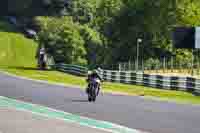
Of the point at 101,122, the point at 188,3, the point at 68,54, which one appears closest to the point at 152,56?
the point at 188,3

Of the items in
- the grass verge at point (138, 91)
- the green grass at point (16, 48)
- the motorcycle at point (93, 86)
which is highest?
the green grass at point (16, 48)

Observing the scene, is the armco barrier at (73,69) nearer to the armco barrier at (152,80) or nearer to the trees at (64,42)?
the armco barrier at (152,80)

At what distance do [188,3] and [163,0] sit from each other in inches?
112

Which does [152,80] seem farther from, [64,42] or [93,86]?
[64,42]

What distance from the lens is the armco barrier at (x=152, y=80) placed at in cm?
4122

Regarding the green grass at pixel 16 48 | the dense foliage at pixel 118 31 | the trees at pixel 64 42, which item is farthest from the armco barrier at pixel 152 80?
the green grass at pixel 16 48

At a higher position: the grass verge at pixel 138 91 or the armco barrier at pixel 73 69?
the armco barrier at pixel 73 69

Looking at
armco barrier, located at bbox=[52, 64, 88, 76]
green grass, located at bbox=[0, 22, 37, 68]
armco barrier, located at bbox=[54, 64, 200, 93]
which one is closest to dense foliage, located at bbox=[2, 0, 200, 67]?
armco barrier, located at bbox=[52, 64, 88, 76]

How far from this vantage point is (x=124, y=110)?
982 inches

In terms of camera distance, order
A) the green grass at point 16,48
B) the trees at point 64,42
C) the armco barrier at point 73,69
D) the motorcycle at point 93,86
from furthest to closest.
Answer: the green grass at point 16,48, the trees at point 64,42, the armco barrier at point 73,69, the motorcycle at point 93,86

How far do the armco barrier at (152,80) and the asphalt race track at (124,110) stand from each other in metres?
9.35

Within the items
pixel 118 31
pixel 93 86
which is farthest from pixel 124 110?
pixel 118 31

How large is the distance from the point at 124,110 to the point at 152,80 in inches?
881

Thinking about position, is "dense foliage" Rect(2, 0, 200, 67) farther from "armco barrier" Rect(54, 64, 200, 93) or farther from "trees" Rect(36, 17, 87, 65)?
"armco barrier" Rect(54, 64, 200, 93)
